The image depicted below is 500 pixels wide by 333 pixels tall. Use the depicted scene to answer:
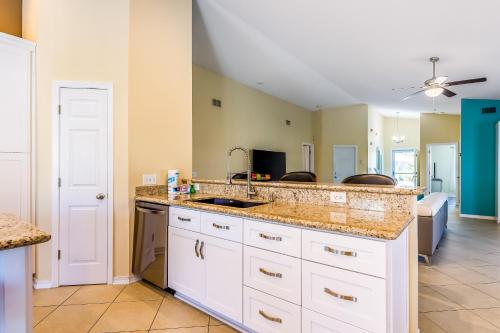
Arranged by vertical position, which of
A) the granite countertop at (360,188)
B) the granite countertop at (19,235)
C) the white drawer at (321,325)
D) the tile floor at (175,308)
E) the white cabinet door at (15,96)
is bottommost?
the tile floor at (175,308)

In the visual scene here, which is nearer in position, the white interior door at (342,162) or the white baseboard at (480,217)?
the white baseboard at (480,217)

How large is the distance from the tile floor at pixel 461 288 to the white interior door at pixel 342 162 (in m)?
4.43

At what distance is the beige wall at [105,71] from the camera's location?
281cm

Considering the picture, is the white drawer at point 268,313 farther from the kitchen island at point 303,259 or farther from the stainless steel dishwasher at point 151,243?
the stainless steel dishwasher at point 151,243

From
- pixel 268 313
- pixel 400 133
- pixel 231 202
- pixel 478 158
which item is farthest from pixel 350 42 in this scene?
pixel 400 133

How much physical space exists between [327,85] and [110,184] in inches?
214

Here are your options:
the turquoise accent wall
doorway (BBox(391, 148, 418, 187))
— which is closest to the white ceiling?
the turquoise accent wall

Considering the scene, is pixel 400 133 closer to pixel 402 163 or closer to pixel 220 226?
pixel 402 163

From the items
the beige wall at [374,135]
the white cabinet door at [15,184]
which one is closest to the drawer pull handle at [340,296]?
the white cabinet door at [15,184]

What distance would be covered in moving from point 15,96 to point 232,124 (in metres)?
3.96

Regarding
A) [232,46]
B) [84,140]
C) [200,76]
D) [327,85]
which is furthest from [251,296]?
[327,85]

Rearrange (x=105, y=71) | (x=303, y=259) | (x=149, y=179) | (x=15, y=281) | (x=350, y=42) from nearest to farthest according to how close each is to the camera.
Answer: (x=15, y=281), (x=303, y=259), (x=105, y=71), (x=149, y=179), (x=350, y=42)

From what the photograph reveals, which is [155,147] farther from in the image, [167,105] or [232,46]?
[232,46]

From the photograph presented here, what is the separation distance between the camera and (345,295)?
1.47 meters
